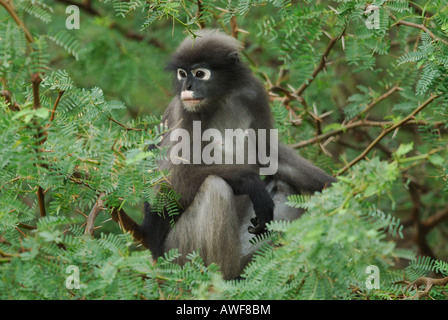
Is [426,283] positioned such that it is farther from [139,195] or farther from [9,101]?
[9,101]

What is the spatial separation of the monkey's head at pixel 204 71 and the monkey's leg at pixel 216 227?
79cm

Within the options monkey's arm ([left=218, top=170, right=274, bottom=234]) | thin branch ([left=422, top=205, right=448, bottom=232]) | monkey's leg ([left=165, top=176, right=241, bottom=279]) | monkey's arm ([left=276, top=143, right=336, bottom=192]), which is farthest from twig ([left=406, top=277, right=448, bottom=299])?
thin branch ([left=422, top=205, right=448, bottom=232])

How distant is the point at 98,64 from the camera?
7.53 meters

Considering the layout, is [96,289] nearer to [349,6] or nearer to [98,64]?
[349,6]

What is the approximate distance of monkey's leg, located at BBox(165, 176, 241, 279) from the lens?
502cm

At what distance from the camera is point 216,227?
5.02 metres

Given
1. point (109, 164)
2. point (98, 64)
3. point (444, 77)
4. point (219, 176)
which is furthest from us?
point (98, 64)

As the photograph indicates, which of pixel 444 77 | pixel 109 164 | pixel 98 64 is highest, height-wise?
pixel 98 64

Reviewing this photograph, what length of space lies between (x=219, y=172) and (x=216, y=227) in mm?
504

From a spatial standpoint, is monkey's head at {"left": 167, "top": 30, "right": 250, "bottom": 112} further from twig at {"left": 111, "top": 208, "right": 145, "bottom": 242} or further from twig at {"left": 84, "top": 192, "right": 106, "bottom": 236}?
twig at {"left": 84, "top": 192, "right": 106, "bottom": 236}

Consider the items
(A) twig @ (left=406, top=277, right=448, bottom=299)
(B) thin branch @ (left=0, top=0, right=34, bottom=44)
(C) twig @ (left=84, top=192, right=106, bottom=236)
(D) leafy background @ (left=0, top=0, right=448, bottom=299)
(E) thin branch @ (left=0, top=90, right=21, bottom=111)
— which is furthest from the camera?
(C) twig @ (left=84, top=192, right=106, bottom=236)

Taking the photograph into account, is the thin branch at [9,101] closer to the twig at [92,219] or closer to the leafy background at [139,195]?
the leafy background at [139,195]
